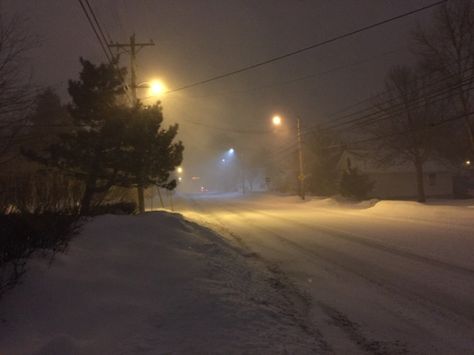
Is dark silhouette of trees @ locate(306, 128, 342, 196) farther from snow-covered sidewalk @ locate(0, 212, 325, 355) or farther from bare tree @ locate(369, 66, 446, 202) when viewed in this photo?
snow-covered sidewalk @ locate(0, 212, 325, 355)

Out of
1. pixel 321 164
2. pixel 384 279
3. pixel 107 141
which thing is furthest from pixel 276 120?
pixel 384 279

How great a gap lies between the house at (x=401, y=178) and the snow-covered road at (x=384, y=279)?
102ft

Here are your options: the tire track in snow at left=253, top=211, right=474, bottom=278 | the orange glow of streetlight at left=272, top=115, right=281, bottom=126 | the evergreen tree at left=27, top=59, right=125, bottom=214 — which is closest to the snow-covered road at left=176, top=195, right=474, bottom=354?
the tire track in snow at left=253, top=211, right=474, bottom=278

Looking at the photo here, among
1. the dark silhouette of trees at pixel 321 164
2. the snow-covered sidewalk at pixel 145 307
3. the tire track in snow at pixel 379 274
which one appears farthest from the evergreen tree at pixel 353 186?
the snow-covered sidewalk at pixel 145 307

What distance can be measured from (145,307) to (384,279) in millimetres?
5062

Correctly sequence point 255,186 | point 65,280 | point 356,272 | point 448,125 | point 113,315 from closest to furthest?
point 113,315 < point 65,280 < point 356,272 < point 448,125 < point 255,186

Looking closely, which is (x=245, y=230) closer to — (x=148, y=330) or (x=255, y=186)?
(x=148, y=330)

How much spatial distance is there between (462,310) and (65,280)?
5.97 m

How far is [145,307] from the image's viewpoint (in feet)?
18.5

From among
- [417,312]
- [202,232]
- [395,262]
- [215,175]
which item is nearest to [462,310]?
[417,312]

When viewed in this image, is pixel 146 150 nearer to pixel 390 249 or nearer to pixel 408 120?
pixel 390 249

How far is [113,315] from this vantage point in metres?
5.33

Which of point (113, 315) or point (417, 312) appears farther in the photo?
point (417, 312)

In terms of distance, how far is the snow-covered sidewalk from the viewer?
4582mm
